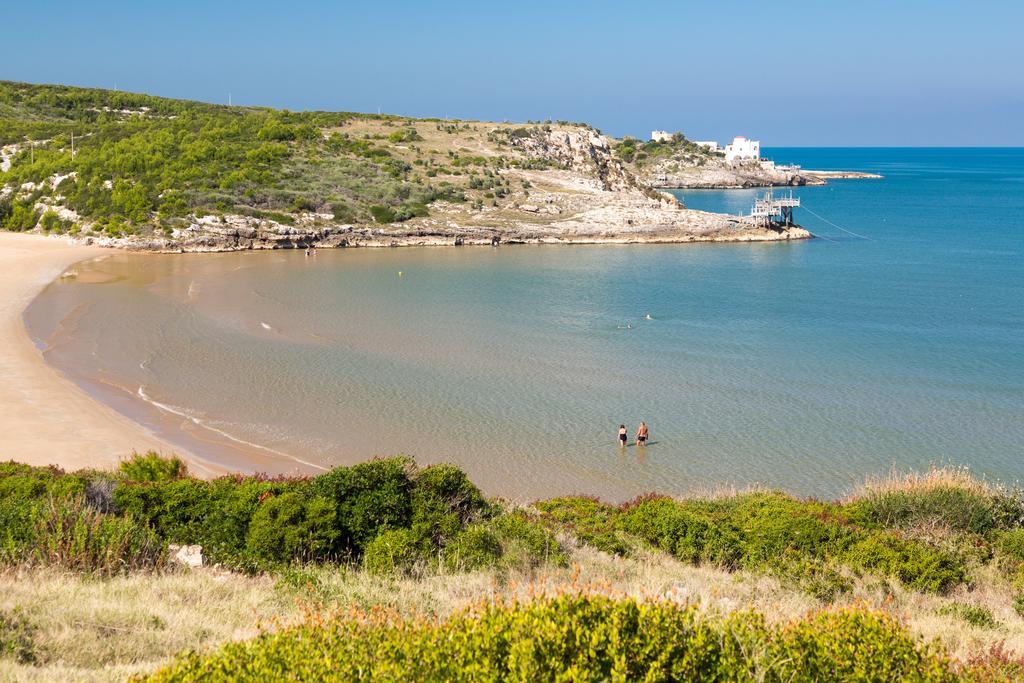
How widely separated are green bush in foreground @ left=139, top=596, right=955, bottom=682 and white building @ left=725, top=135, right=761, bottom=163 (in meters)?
134

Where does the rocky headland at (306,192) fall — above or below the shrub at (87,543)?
above

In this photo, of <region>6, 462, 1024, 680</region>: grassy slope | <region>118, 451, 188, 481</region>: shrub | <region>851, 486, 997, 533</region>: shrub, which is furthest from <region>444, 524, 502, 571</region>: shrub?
<region>118, 451, 188, 481</region>: shrub

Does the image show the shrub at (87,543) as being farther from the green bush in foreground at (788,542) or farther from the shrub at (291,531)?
the green bush in foreground at (788,542)

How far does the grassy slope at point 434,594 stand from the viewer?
20.3 feet

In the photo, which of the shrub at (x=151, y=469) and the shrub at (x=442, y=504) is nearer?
the shrub at (x=442, y=504)

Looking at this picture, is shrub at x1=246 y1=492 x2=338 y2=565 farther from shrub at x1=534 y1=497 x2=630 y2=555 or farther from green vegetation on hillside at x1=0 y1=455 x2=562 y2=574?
shrub at x1=534 y1=497 x2=630 y2=555

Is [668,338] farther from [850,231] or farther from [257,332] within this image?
[850,231]

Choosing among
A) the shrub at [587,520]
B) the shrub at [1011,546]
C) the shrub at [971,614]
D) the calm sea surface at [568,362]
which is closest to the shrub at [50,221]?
the calm sea surface at [568,362]

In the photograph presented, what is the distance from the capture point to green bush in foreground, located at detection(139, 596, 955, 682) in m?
4.64

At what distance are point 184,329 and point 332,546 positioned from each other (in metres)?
22.5

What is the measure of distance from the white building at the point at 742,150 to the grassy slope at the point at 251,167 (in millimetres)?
62366

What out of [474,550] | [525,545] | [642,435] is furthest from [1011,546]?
[642,435]

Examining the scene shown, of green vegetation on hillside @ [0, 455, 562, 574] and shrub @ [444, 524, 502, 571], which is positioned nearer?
green vegetation on hillside @ [0, 455, 562, 574]

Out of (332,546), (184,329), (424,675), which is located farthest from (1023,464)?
(184,329)
